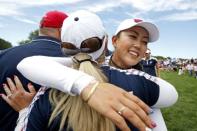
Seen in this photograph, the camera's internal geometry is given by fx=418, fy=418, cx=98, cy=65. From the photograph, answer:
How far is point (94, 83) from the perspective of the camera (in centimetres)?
199

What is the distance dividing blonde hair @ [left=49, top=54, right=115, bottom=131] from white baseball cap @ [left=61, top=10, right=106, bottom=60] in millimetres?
148

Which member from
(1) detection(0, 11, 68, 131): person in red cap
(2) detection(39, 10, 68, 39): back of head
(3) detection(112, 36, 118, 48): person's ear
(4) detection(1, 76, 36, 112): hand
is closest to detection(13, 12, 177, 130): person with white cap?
(4) detection(1, 76, 36, 112): hand

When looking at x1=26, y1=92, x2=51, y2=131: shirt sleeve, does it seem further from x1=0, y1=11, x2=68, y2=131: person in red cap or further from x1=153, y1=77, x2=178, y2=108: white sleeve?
x1=0, y1=11, x2=68, y2=131: person in red cap

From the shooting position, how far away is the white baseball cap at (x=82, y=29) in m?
2.32

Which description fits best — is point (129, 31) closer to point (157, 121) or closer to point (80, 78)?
point (157, 121)

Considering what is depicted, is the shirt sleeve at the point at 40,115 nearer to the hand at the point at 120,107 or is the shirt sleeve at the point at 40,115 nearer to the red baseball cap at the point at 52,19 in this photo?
the hand at the point at 120,107

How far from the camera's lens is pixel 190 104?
1584cm

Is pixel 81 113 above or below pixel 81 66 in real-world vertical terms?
below

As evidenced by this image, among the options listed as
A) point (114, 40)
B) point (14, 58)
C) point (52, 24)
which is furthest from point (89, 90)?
point (52, 24)

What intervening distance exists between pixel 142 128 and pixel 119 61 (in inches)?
44.1

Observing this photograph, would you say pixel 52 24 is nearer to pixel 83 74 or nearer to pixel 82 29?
pixel 82 29

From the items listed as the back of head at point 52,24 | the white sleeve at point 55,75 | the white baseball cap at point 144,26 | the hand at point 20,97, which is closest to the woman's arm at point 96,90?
the white sleeve at point 55,75

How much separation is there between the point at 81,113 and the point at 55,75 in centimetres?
23

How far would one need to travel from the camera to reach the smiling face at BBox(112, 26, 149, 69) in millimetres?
2801
